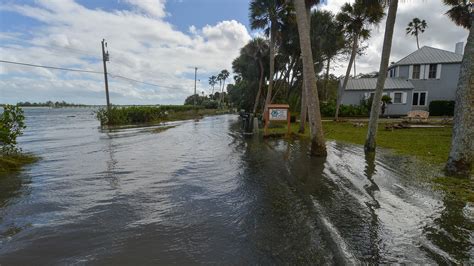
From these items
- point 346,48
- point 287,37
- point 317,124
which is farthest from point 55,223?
point 346,48

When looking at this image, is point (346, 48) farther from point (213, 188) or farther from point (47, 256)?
point (47, 256)

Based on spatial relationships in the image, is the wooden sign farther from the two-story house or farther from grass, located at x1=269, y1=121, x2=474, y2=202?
the two-story house

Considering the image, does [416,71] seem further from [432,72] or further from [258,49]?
[258,49]

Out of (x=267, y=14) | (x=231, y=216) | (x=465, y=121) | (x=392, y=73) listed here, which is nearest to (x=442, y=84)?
(x=392, y=73)

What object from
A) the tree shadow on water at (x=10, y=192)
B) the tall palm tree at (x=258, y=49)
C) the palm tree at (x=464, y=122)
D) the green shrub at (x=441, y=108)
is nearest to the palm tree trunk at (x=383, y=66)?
the palm tree at (x=464, y=122)

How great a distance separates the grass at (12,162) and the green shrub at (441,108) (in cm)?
3130

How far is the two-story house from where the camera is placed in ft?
88.5

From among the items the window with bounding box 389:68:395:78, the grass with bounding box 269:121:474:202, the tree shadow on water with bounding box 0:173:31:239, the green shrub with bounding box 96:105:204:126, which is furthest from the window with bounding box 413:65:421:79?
the tree shadow on water with bounding box 0:173:31:239

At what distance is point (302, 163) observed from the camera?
8.81 metres

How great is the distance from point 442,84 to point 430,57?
2.97m

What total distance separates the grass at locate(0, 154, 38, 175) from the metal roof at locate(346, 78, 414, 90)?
28.8 metres

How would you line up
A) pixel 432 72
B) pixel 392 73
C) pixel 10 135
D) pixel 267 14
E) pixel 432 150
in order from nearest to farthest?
1. pixel 10 135
2. pixel 432 150
3. pixel 267 14
4. pixel 432 72
5. pixel 392 73

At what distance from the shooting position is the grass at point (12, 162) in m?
8.06

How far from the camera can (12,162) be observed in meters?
8.55
